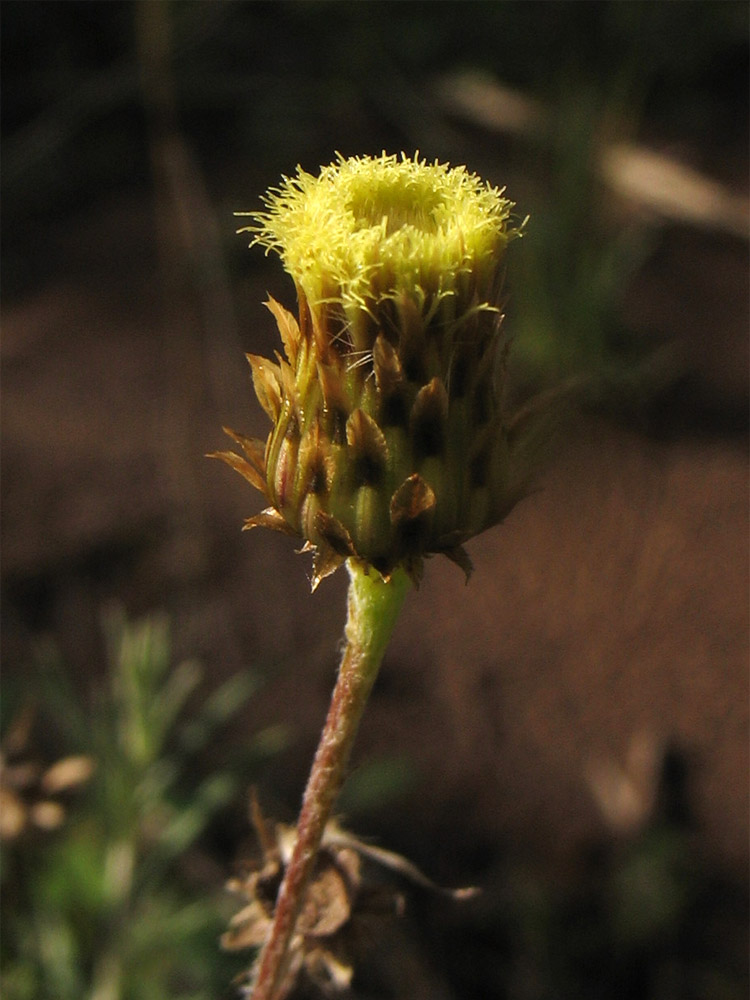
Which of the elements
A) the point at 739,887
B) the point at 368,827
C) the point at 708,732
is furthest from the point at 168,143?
the point at 739,887

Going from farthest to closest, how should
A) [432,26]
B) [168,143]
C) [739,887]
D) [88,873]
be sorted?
[432,26]
[168,143]
[739,887]
[88,873]

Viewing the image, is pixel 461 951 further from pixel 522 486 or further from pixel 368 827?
pixel 522 486

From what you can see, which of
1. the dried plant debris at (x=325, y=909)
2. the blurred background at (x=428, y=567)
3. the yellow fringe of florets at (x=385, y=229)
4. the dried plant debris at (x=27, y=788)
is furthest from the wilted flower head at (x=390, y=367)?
the dried plant debris at (x=27, y=788)

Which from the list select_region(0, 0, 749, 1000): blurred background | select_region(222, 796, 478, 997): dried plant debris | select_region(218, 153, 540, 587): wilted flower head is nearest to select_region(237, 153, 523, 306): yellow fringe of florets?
select_region(218, 153, 540, 587): wilted flower head

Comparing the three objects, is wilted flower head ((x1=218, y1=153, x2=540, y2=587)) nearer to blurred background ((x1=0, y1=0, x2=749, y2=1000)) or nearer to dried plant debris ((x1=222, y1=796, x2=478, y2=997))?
dried plant debris ((x1=222, y1=796, x2=478, y2=997))

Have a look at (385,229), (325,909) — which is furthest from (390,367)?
(325,909)

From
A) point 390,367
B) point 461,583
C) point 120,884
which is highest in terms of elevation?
point 390,367

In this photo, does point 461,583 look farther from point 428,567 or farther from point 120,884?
point 120,884
